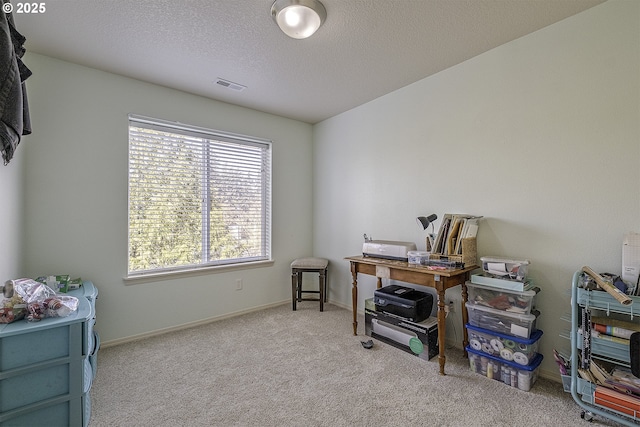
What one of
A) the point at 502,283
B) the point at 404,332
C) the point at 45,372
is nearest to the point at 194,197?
the point at 45,372

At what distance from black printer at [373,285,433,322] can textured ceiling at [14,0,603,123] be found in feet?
6.66

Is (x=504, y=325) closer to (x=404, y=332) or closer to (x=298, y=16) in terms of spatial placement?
(x=404, y=332)

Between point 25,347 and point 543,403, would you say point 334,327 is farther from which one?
point 25,347

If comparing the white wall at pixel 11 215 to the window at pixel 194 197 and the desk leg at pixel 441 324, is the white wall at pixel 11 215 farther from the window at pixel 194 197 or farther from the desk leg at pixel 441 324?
the desk leg at pixel 441 324

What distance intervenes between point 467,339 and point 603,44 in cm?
224

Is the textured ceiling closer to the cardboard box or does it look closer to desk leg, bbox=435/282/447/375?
desk leg, bbox=435/282/447/375

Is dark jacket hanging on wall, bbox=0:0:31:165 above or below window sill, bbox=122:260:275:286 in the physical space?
above

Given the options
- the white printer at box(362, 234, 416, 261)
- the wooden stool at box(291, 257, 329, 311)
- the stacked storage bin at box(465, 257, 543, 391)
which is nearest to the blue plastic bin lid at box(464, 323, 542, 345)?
the stacked storage bin at box(465, 257, 543, 391)

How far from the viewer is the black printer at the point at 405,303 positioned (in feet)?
7.70

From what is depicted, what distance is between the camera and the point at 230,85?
279 cm

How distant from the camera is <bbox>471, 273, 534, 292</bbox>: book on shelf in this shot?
6.04 ft

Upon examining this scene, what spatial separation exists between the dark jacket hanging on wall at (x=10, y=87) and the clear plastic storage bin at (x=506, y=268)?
9.59ft

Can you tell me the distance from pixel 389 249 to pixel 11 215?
114 inches

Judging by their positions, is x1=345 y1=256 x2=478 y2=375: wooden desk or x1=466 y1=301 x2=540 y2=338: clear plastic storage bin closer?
x1=466 y1=301 x2=540 y2=338: clear plastic storage bin
